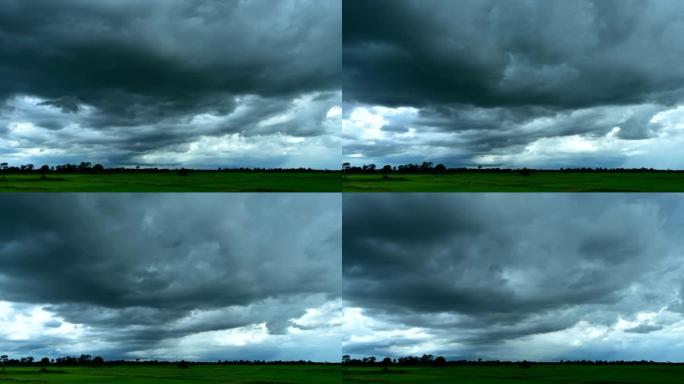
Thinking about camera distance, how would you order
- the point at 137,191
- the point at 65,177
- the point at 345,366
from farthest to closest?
the point at 345,366 < the point at 65,177 < the point at 137,191

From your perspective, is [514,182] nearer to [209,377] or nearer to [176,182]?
[176,182]

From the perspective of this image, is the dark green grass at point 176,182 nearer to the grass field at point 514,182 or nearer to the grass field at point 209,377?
the grass field at point 514,182

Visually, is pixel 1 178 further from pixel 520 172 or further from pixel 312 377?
pixel 312 377

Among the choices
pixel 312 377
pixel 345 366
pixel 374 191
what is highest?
pixel 374 191

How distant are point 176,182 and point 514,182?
12.0 metres

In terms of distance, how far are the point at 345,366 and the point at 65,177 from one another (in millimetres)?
13137

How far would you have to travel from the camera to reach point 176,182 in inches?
757

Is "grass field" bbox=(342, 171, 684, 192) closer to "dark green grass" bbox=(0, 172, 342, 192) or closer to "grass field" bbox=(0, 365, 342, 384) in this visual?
"dark green grass" bbox=(0, 172, 342, 192)

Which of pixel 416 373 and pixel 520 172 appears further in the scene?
pixel 416 373

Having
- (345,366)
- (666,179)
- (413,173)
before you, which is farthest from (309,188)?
(666,179)

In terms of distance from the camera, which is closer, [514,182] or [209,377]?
[514,182]

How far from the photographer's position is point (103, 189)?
18.2 m

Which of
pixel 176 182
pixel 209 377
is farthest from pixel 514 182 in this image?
pixel 209 377

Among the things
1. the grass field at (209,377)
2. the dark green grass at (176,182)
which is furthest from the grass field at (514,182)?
the grass field at (209,377)
